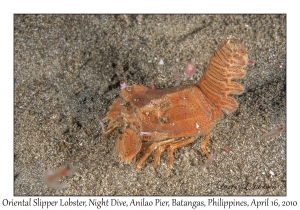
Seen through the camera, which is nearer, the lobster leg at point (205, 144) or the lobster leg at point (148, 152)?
the lobster leg at point (148, 152)

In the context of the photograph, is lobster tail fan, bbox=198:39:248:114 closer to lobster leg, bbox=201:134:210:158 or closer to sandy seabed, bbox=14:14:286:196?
sandy seabed, bbox=14:14:286:196

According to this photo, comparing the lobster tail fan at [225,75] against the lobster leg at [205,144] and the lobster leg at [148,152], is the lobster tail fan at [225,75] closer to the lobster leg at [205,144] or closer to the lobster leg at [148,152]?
the lobster leg at [205,144]

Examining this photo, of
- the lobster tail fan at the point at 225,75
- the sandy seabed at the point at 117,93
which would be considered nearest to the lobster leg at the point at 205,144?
the sandy seabed at the point at 117,93

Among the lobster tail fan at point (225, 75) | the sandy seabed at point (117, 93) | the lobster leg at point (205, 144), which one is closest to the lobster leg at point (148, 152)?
the sandy seabed at point (117, 93)

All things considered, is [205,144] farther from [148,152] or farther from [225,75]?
[225,75]

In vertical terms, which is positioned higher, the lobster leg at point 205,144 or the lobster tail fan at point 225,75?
the lobster tail fan at point 225,75

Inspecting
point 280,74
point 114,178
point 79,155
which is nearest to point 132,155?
point 114,178

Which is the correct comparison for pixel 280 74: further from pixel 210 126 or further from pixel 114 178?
pixel 114 178

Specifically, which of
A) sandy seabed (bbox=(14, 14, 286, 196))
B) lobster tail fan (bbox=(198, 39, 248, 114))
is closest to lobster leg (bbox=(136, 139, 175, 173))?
sandy seabed (bbox=(14, 14, 286, 196))

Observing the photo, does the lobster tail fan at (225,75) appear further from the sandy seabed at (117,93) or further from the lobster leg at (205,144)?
the lobster leg at (205,144)
